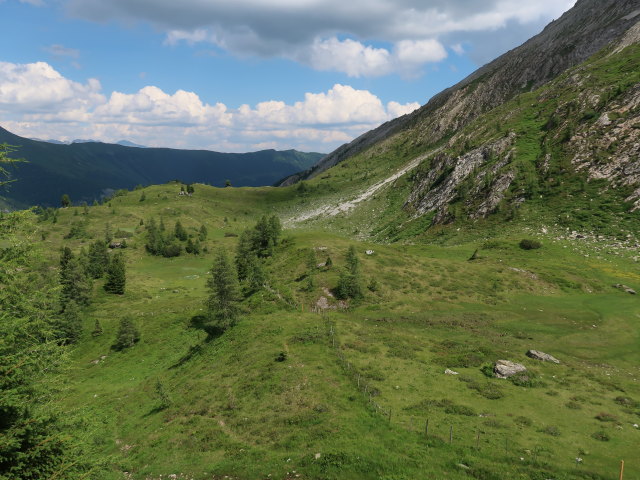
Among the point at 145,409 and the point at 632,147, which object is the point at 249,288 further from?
the point at 632,147

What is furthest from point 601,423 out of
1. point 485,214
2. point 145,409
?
point 485,214

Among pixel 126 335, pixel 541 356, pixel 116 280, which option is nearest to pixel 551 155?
pixel 541 356

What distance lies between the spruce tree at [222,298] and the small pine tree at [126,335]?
687 inches

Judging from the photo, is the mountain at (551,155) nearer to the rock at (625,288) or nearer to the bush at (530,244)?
the bush at (530,244)

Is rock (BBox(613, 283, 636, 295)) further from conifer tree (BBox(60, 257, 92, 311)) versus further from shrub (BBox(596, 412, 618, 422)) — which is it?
conifer tree (BBox(60, 257, 92, 311))

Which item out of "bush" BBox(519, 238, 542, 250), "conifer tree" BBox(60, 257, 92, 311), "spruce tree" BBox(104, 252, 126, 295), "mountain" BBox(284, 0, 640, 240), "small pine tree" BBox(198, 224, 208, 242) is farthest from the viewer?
"small pine tree" BBox(198, 224, 208, 242)

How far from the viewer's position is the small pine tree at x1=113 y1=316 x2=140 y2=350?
56.2 meters

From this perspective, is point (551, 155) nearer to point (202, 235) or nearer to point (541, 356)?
point (541, 356)

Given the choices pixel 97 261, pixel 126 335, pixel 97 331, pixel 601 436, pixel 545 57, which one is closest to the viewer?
pixel 601 436

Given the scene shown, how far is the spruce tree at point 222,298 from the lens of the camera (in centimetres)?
4625

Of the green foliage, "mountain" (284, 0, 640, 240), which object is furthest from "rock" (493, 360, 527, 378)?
"mountain" (284, 0, 640, 240)

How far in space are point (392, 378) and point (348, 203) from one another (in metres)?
128

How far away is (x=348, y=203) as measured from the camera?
15638cm

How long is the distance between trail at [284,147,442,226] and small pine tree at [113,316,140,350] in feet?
339
